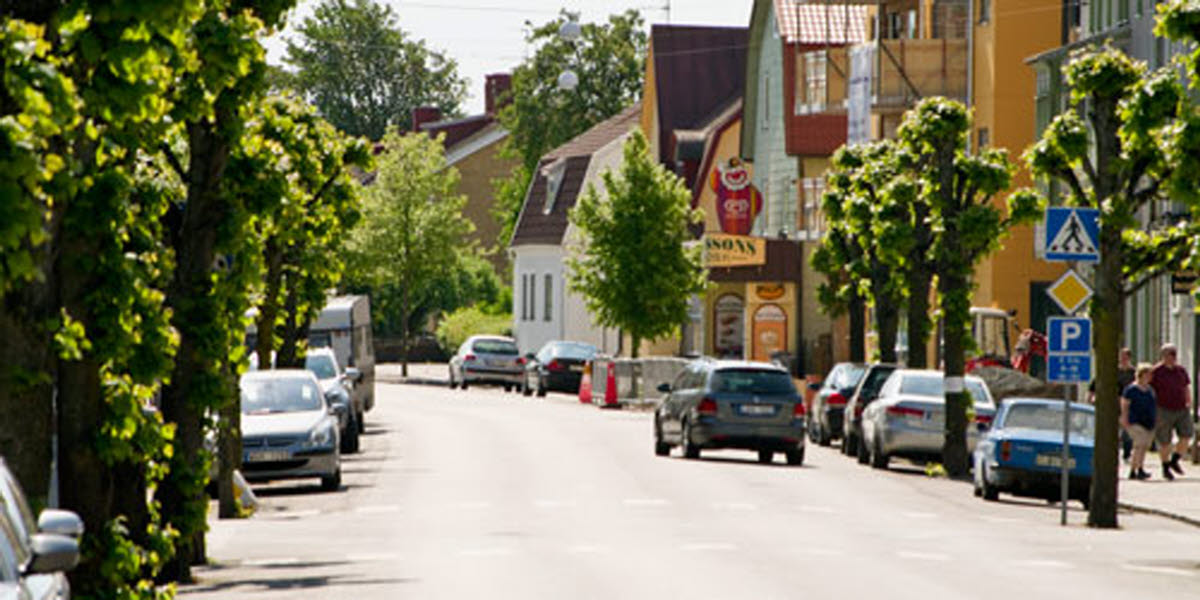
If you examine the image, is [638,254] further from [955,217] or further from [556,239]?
[955,217]

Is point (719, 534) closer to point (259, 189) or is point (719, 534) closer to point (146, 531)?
point (259, 189)

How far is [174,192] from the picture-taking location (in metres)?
17.0

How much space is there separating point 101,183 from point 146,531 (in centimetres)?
394

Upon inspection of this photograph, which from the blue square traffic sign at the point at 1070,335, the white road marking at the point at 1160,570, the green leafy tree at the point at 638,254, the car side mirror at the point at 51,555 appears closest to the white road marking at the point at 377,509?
the blue square traffic sign at the point at 1070,335

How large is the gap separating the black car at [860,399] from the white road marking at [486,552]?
718 inches

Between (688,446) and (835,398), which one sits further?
(835,398)

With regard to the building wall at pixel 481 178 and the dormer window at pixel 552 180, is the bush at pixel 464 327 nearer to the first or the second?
the dormer window at pixel 552 180

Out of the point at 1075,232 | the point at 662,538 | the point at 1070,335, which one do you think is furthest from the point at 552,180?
the point at 662,538

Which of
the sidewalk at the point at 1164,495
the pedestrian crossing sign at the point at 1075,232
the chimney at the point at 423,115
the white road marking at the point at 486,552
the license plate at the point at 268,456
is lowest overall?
the sidewalk at the point at 1164,495

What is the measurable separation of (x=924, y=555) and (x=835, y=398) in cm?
2232

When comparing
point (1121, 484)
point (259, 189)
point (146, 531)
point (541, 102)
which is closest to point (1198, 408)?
point (1121, 484)

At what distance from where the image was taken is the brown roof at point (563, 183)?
92.4 metres

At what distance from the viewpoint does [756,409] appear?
36.8m

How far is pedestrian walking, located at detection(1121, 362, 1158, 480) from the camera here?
34.5m
